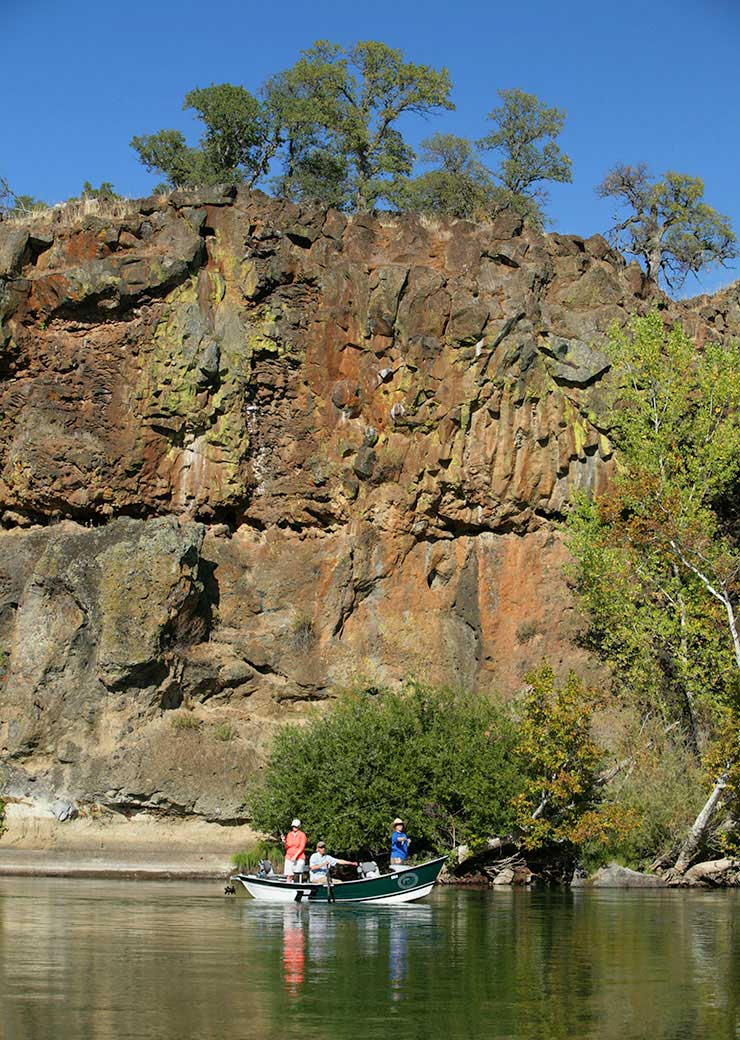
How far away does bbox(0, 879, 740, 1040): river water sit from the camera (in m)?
16.0

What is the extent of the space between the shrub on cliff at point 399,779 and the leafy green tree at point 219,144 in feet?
102

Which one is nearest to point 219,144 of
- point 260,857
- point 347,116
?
point 347,116

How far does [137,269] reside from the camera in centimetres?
5000

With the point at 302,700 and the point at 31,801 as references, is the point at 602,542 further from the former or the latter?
the point at 31,801

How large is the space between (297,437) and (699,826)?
70.1ft

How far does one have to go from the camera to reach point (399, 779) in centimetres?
3731

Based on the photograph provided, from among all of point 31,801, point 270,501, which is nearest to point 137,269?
point 270,501

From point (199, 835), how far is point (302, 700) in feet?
22.2

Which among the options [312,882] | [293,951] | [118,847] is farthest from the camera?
[118,847]

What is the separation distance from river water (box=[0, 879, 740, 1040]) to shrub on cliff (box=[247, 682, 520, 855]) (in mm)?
5045

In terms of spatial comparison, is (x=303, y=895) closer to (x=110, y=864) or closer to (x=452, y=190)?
(x=110, y=864)

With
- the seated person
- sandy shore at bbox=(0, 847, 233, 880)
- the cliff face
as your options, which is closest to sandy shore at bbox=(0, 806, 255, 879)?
sandy shore at bbox=(0, 847, 233, 880)

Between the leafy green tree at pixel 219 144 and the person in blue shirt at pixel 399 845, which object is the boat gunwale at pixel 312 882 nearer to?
the person in blue shirt at pixel 399 845

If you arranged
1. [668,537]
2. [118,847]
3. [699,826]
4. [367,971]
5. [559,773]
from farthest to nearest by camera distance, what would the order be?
[118,847]
[668,537]
[559,773]
[699,826]
[367,971]
